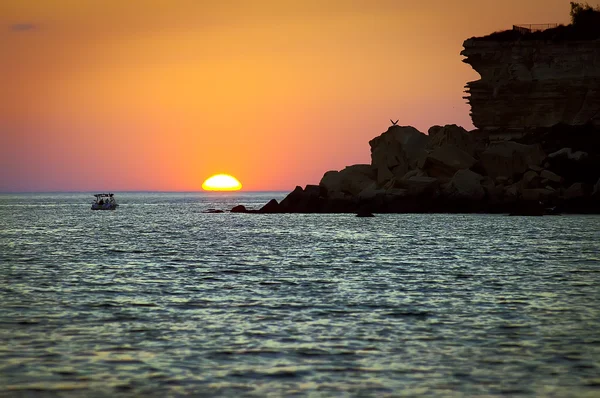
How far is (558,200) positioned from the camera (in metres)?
99.6

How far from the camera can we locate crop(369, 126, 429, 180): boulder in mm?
112562

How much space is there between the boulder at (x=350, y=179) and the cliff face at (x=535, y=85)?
22032 mm

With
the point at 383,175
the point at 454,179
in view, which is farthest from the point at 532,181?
the point at 383,175

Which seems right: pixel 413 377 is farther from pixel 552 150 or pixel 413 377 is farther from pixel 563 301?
pixel 552 150

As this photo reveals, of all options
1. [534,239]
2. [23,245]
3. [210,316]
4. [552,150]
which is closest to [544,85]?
[552,150]

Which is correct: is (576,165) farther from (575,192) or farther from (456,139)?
(456,139)

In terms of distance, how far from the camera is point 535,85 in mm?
123375

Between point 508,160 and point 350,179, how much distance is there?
20555 mm

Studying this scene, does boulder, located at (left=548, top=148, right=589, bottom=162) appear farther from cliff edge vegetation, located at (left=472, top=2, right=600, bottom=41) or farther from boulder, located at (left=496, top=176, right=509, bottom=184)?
cliff edge vegetation, located at (left=472, top=2, right=600, bottom=41)

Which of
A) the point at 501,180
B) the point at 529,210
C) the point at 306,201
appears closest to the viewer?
the point at 529,210

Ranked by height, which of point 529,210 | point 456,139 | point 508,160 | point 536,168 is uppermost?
point 456,139

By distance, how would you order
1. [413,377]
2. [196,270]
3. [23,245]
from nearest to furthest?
[413,377]
[196,270]
[23,245]

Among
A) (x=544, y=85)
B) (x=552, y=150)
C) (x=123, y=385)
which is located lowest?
(x=123, y=385)

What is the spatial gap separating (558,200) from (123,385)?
297 ft
